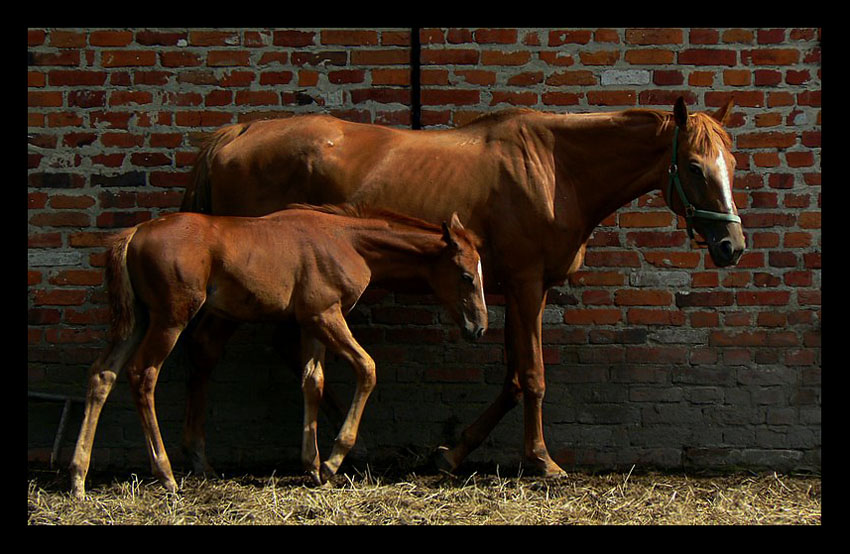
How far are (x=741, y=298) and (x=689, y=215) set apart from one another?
1.12m

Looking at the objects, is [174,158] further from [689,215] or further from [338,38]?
[689,215]

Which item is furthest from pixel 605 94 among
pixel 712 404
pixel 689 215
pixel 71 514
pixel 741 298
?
pixel 71 514

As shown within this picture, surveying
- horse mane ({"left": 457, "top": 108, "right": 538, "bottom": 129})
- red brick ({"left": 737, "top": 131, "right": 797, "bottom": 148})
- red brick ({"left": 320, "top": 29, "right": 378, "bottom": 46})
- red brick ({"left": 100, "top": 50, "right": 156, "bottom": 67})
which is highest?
red brick ({"left": 320, "top": 29, "right": 378, "bottom": 46})

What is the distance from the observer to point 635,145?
5582 mm

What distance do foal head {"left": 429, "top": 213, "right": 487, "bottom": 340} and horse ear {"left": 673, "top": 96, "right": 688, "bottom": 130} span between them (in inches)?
55.6

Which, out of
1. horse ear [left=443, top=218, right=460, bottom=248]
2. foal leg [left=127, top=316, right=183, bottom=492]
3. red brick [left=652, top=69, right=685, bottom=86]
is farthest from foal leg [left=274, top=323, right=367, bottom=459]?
red brick [left=652, top=69, right=685, bottom=86]

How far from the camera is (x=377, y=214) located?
5.45m

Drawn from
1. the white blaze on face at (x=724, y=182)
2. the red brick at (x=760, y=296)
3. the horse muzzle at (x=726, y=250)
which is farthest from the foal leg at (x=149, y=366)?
the red brick at (x=760, y=296)

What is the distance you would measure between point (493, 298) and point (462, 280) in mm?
1005

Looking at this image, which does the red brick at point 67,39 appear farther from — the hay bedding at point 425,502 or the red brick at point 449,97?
the hay bedding at point 425,502

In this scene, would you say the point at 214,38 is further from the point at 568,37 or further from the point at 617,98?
the point at 617,98

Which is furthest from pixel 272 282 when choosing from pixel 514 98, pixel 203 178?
pixel 514 98

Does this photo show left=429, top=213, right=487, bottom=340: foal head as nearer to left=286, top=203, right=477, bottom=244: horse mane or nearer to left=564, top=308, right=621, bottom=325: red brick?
left=286, top=203, right=477, bottom=244: horse mane

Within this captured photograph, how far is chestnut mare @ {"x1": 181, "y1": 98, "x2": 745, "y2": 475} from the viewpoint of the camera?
5.54m
